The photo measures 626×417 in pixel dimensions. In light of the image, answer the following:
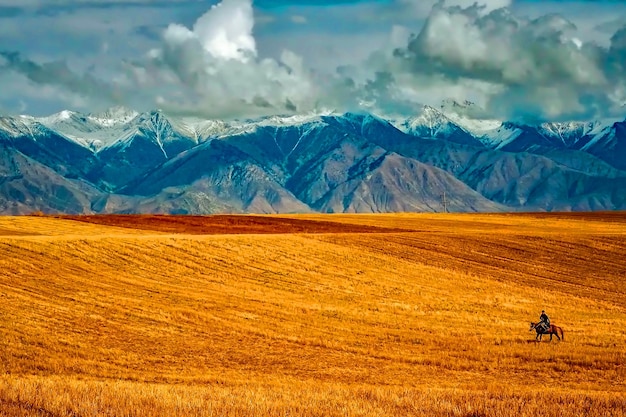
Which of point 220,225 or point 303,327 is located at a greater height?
point 220,225

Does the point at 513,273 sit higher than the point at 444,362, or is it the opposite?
the point at 513,273

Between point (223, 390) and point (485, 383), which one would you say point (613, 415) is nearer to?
point (485, 383)

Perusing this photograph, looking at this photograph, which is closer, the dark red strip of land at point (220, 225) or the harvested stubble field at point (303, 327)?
the harvested stubble field at point (303, 327)

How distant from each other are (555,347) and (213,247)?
31.4m

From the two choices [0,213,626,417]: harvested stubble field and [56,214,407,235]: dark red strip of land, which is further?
[56,214,407,235]: dark red strip of land

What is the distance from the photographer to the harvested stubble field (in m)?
20.4

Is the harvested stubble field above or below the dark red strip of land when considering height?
below

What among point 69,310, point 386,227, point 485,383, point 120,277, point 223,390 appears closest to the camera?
point 223,390

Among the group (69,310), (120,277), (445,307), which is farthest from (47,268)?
(445,307)

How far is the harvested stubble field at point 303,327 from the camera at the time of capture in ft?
66.9

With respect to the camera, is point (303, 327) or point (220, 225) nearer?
point (303, 327)

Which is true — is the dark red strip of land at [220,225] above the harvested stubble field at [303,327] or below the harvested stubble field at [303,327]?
above

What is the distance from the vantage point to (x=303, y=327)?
114 ft

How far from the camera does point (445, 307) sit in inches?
1654
